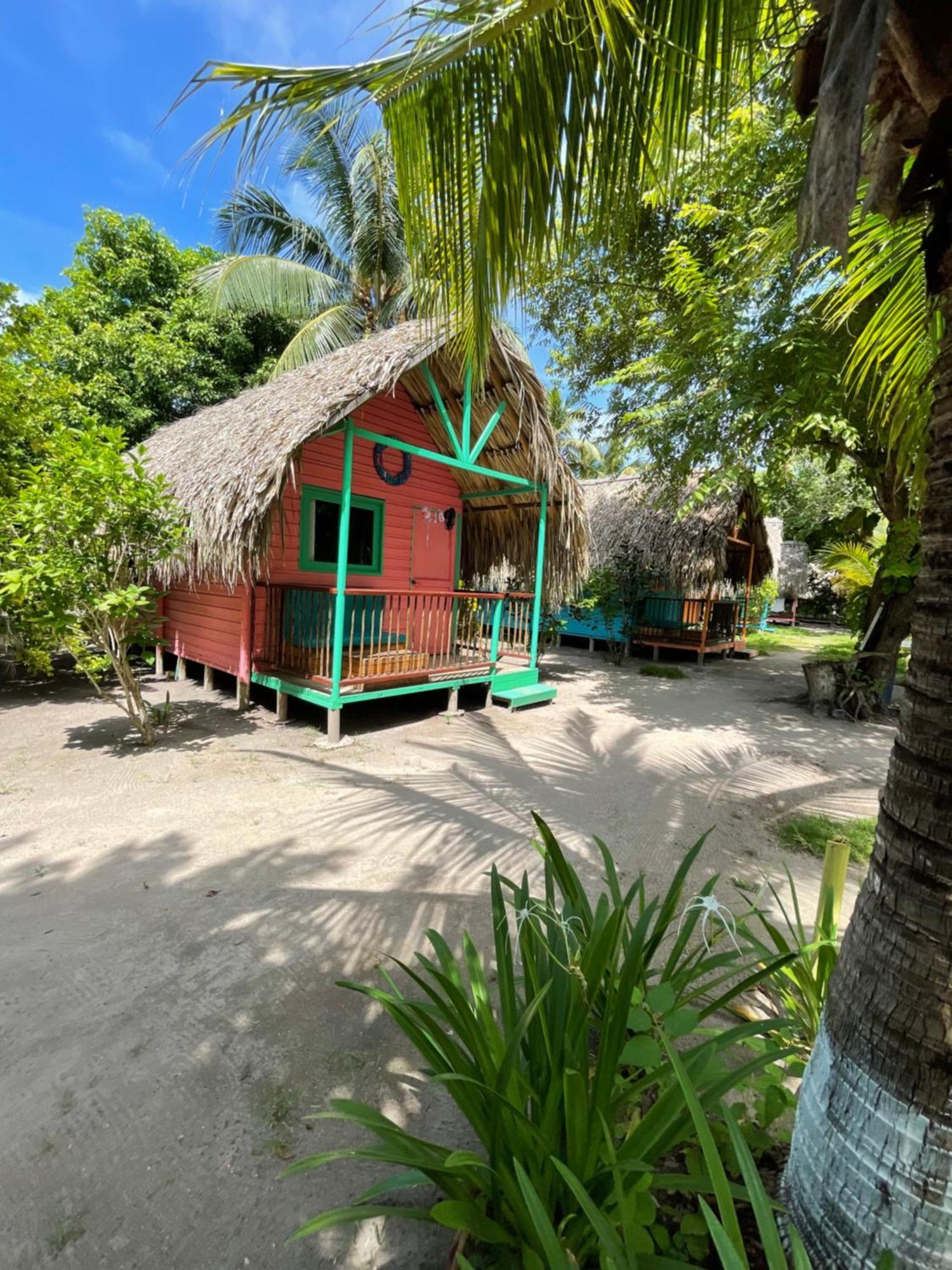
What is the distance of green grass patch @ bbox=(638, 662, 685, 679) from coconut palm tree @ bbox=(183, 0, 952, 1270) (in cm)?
1098

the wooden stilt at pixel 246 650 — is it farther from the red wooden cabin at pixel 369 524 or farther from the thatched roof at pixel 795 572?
the thatched roof at pixel 795 572

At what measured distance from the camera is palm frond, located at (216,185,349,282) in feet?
45.6

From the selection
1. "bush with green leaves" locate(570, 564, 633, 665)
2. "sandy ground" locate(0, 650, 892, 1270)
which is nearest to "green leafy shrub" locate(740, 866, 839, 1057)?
"sandy ground" locate(0, 650, 892, 1270)

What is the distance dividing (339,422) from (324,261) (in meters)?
12.3

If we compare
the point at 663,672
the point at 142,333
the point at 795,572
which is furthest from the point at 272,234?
the point at 795,572

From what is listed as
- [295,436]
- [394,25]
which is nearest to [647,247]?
[295,436]

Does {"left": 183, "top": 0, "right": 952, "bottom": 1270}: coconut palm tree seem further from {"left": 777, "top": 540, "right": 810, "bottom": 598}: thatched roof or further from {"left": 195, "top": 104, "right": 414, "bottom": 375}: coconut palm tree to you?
{"left": 777, "top": 540, "right": 810, "bottom": 598}: thatched roof

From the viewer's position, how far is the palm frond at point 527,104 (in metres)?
1.59

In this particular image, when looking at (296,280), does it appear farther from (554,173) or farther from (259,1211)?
(259,1211)

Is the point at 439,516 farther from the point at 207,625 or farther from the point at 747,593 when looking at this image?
the point at 747,593

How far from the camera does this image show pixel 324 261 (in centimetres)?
1509

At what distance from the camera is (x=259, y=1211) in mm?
1609

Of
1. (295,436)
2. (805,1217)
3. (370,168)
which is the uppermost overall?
(370,168)

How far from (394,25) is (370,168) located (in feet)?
47.9
